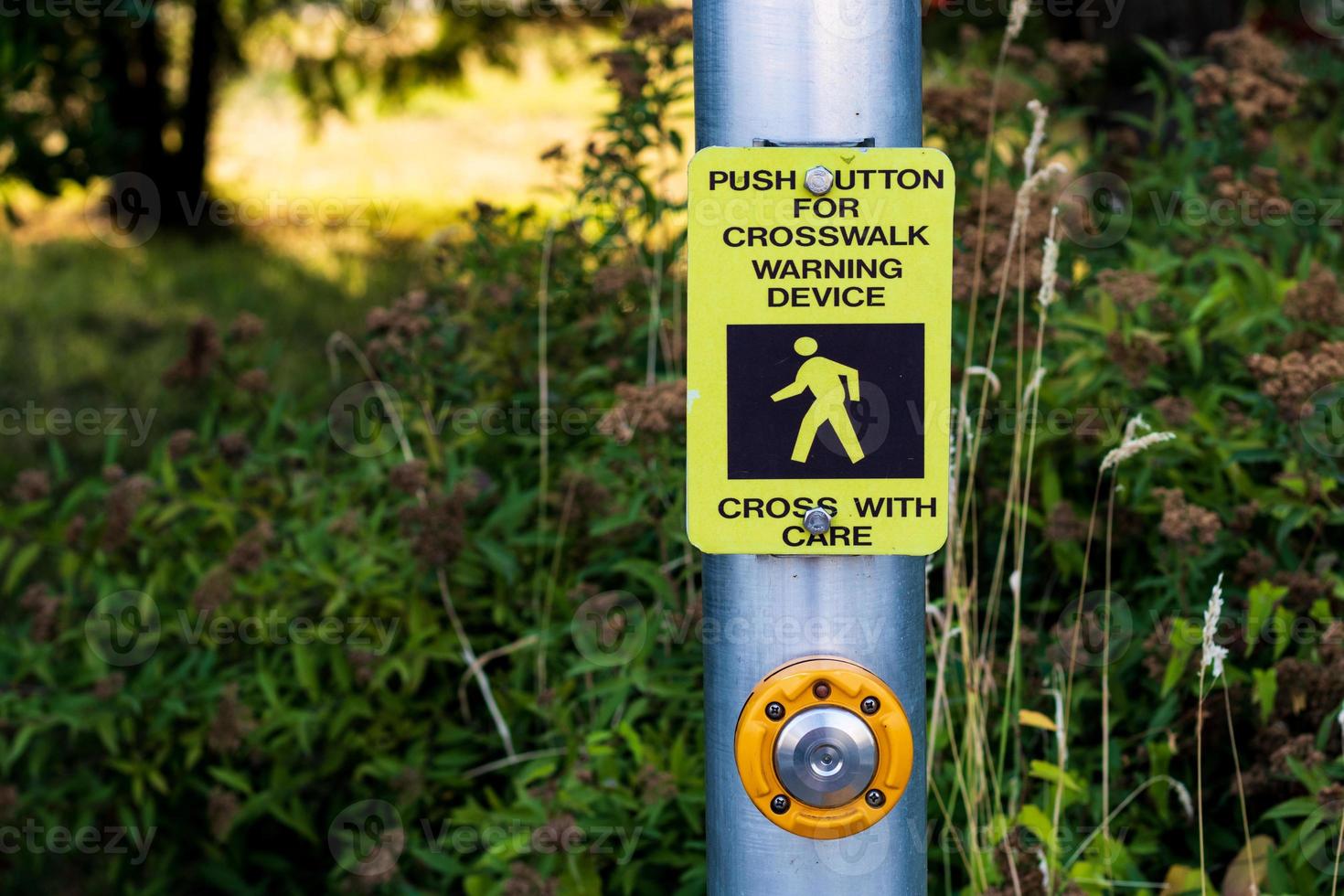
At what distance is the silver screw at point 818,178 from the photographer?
133 centimetres

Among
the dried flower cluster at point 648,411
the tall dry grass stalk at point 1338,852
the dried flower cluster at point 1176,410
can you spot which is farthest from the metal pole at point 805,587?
the dried flower cluster at point 1176,410

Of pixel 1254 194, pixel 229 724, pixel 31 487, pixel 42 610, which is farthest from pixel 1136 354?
pixel 31 487

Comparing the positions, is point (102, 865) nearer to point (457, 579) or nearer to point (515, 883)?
point (457, 579)

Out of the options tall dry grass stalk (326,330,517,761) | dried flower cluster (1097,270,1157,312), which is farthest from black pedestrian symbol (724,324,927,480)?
dried flower cluster (1097,270,1157,312)

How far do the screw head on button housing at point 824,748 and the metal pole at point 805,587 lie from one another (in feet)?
0.06

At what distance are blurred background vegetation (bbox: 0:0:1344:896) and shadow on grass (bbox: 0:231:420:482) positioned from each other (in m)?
2.50

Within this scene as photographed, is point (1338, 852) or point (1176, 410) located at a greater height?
point (1176, 410)

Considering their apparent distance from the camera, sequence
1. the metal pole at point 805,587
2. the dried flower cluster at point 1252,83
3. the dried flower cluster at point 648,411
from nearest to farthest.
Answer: the metal pole at point 805,587 < the dried flower cluster at point 648,411 < the dried flower cluster at point 1252,83

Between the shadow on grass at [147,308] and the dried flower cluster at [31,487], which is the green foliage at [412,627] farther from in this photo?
the shadow on grass at [147,308]

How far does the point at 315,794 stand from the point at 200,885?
43 cm

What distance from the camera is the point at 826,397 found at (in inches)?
53.4

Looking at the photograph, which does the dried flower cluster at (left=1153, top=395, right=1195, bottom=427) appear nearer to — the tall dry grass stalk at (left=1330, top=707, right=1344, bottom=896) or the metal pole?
the tall dry grass stalk at (left=1330, top=707, right=1344, bottom=896)

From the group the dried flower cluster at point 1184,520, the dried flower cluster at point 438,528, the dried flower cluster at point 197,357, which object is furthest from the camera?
the dried flower cluster at point 197,357

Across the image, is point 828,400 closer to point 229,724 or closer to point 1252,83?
point 229,724
